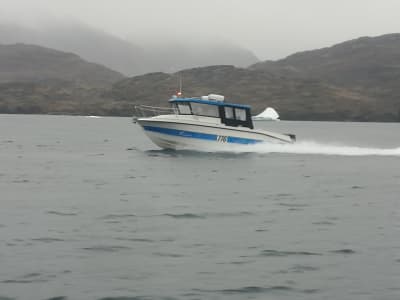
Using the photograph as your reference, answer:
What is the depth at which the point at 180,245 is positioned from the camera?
18.2 meters

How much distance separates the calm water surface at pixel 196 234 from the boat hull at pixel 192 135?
277 inches

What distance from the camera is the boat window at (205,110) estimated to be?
150 feet

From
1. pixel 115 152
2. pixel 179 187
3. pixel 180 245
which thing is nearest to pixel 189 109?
pixel 115 152

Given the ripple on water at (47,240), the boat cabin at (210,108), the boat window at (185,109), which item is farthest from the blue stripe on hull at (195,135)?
the ripple on water at (47,240)

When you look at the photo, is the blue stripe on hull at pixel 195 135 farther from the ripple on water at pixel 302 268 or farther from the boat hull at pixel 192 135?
the ripple on water at pixel 302 268

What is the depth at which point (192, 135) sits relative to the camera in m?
45.5

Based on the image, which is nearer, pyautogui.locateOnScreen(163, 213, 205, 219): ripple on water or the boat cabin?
pyautogui.locateOnScreen(163, 213, 205, 219): ripple on water

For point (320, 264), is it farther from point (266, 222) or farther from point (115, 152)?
point (115, 152)

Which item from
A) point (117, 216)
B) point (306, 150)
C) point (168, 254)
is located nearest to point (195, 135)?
point (306, 150)

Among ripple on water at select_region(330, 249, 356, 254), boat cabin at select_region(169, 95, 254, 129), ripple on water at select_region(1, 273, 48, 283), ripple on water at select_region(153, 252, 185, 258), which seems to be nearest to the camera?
ripple on water at select_region(1, 273, 48, 283)

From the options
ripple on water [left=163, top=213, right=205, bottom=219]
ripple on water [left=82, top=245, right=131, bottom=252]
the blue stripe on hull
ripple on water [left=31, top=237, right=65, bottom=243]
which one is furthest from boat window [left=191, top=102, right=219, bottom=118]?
ripple on water [left=82, top=245, right=131, bottom=252]

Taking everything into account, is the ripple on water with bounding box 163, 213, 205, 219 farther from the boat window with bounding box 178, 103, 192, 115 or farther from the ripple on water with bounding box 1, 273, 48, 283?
the boat window with bounding box 178, 103, 192, 115

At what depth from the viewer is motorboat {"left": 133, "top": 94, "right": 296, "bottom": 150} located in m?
45.3

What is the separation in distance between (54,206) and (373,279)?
Result: 42.1ft
